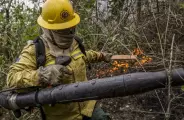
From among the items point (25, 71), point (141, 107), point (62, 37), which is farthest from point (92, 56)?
point (141, 107)

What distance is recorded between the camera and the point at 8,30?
5863 mm

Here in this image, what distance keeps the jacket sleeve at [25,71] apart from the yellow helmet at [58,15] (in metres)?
0.25

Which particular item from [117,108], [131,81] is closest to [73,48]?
[131,81]

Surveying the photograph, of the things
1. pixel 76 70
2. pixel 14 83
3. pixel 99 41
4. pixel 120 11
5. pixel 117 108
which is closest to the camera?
pixel 14 83

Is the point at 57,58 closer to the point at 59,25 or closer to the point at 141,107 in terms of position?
the point at 59,25

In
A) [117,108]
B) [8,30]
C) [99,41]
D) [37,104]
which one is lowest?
[117,108]

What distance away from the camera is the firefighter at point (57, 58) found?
9.43 feet

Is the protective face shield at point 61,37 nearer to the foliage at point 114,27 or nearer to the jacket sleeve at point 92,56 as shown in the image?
the jacket sleeve at point 92,56

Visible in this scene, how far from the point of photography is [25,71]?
289cm

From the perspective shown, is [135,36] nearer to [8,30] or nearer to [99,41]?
[99,41]

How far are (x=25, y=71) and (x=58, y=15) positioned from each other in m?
0.57

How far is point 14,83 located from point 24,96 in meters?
0.14

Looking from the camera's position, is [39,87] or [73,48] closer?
[39,87]

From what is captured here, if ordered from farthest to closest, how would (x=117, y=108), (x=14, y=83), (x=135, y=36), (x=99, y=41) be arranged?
(x=99, y=41) → (x=135, y=36) → (x=117, y=108) → (x=14, y=83)
